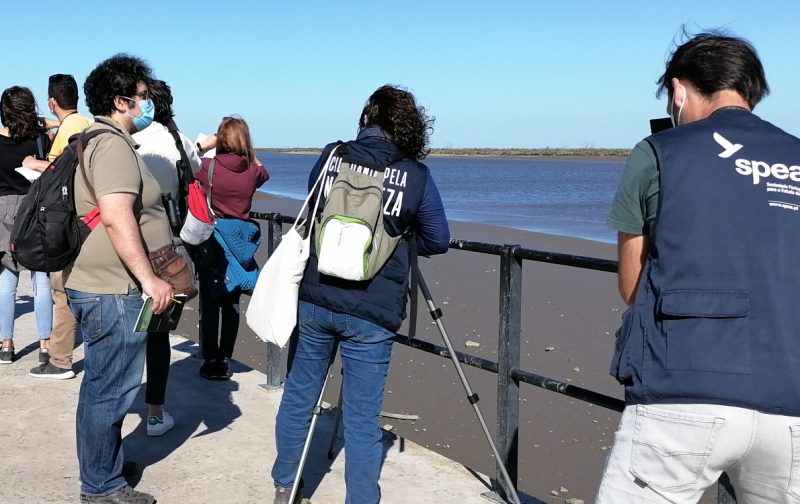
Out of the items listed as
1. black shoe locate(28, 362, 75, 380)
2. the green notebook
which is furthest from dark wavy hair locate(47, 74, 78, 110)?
the green notebook

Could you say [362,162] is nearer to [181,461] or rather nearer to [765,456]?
[765,456]

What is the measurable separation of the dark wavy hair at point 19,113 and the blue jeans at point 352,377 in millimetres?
3102

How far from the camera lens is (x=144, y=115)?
11.8ft

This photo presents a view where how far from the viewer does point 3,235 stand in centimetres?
545

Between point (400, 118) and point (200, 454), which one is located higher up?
point (400, 118)

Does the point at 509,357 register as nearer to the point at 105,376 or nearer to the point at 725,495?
the point at 725,495

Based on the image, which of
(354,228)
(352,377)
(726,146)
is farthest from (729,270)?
(352,377)

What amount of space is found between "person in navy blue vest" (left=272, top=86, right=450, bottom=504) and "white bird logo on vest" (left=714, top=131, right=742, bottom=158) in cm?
127

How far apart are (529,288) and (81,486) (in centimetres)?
758

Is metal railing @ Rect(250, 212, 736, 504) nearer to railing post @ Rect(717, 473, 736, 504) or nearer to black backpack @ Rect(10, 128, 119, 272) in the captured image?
railing post @ Rect(717, 473, 736, 504)

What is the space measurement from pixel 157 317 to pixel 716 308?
87.9 inches

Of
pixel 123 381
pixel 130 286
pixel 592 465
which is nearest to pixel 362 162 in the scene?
pixel 130 286

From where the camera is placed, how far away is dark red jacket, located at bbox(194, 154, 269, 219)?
555 cm

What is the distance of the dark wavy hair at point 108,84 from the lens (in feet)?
11.5
